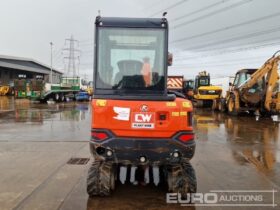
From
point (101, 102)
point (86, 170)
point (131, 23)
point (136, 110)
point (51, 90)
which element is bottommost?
point (86, 170)

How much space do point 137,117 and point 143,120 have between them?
107mm

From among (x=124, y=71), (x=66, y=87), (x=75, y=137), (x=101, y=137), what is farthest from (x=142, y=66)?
(x=66, y=87)

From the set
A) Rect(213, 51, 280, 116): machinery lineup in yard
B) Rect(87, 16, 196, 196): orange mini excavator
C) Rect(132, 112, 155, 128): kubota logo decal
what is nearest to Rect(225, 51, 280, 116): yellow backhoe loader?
Rect(213, 51, 280, 116): machinery lineup in yard

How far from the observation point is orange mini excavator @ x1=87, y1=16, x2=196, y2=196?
5.84 m

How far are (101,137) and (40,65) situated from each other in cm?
7803

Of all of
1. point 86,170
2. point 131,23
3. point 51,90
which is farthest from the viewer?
point 51,90

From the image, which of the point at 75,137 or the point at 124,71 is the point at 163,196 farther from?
the point at 75,137

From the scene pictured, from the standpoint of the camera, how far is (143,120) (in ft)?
19.2

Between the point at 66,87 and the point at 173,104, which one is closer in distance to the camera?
the point at 173,104

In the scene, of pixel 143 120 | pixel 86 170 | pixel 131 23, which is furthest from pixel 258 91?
pixel 143 120

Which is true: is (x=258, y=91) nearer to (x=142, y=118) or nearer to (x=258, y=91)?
(x=258, y=91)

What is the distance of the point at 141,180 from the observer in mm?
7277

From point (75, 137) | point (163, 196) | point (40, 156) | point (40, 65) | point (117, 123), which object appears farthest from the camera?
point (40, 65)

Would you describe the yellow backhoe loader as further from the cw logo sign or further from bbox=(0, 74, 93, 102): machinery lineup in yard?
bbox=(0, 74, 93, 102): machinery lineup in yard
